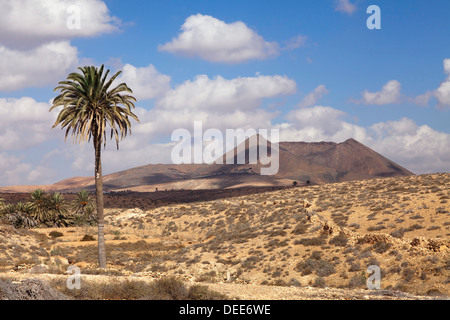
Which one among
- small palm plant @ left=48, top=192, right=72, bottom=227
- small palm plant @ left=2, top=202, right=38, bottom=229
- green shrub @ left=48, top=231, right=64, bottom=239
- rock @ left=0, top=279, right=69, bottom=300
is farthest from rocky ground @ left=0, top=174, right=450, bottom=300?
small palm plant @ left=2, top=202, right=38, bottom=229

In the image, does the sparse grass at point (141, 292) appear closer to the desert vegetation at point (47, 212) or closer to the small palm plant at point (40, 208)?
the desert vegetation at point (47, 212)

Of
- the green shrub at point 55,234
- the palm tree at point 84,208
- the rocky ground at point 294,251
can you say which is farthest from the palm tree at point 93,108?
the palm tree at point 84,208

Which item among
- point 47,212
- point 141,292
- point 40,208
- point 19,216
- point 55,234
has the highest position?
point 141,292

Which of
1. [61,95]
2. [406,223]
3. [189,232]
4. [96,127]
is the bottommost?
[189,232]

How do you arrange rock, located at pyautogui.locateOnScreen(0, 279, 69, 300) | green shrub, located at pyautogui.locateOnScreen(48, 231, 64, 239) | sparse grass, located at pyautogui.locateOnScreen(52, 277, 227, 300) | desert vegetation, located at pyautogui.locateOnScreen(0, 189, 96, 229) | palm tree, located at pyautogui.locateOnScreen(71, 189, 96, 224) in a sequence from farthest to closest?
palm tree, located at pyautogui.locateOnScreen(71, 189, 96, 224)
desert vegetation, located at pyautogui.locateOnScreen(0, 189, 96, 229)
green shrub, located at pyautogui.locateOnScreen(48, 231, 64, 239)
sparse grass, located at pyautogui.locateOnScreen(52, 277, 227, 300)
rock, located at pyautogui.locateOnScreen(0, 279, 69, 300)

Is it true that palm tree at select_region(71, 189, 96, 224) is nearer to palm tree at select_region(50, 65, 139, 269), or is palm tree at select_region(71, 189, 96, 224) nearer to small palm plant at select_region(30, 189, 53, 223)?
small palm plant at select_region(30, 189, 53, 223)

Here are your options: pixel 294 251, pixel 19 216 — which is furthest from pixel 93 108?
pixel 19 216

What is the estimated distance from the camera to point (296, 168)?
187500mm

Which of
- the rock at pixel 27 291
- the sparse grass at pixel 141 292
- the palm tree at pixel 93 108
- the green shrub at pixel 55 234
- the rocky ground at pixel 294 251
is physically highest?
the palm tree at pixel 93 108

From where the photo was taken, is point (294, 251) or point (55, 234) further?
point (55, 234)

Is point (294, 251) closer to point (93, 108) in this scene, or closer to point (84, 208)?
point (93, 108)
